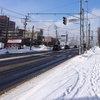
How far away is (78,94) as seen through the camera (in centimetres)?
916


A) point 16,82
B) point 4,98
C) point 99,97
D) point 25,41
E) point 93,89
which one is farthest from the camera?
point 25,41

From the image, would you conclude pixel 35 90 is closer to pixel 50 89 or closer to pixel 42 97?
pixel 50 89

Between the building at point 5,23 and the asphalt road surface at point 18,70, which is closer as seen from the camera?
the asphalt road surface at point 18,70

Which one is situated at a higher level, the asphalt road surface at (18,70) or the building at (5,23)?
the building at (5,23)

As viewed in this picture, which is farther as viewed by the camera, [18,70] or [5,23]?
[5,23]

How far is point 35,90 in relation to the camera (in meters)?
10.1

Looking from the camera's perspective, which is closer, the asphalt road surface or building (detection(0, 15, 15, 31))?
the asphalt road surface

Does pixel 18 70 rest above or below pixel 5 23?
below

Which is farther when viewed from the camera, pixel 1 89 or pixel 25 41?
pixel 25 41

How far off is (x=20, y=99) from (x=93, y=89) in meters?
2.90

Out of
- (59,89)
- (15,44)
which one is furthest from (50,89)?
(15,44)

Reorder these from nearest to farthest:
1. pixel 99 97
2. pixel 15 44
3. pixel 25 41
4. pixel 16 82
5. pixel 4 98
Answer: pixel 99 97
pixel 4 98
pixel 16 82
pixel 15 44
pixel 25 41

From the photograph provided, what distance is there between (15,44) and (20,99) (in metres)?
95.7

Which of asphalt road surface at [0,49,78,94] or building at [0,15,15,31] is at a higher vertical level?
building at [0,15,15,31]
